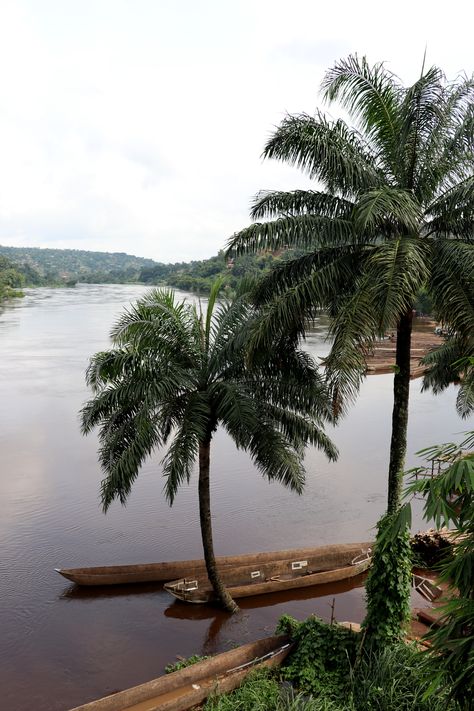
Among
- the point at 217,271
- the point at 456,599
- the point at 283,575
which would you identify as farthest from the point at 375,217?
the point at 217,271

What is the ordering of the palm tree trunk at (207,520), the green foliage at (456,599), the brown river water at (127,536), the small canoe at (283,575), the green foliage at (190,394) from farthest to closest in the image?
the small canoe at (283,575) → the palm tree trunk at (207,520) → the brown river water at (127,536) → the green foliage at (190,394) → the green foliage at (456,599)

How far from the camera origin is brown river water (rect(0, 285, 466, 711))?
37.9 ft

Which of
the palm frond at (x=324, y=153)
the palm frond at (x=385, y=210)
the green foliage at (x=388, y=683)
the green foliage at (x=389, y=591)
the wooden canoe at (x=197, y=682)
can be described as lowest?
the wooden canoe at (x=197, y=682)

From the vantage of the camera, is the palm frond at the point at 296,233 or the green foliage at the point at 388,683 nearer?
the green foliage at the point at 388,683

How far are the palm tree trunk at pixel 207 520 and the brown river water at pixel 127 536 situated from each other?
0.77 metres

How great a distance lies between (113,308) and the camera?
89.9 m

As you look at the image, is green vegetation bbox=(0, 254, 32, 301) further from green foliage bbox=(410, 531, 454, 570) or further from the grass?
the grass

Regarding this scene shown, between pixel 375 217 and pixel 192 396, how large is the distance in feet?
14.6

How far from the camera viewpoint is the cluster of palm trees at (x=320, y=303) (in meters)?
8.76

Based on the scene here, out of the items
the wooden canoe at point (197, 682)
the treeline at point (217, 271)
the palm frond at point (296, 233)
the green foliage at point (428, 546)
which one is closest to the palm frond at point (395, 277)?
the palm frond at point (296, 233)

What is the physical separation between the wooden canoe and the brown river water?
226cm

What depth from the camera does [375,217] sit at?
8977 millimetres

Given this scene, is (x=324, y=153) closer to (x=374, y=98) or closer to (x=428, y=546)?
(x=374, y=98)

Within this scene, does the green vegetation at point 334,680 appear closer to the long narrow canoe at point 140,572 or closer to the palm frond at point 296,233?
the long narrow canoe at point 140,572
